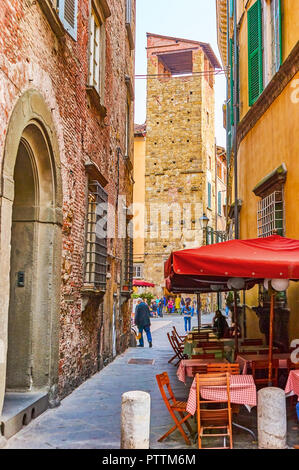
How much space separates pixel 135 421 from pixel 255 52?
897cm

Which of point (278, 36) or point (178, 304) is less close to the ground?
point (278, 36)

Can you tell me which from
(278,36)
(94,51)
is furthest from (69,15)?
(278,36)

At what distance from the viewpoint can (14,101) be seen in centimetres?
517

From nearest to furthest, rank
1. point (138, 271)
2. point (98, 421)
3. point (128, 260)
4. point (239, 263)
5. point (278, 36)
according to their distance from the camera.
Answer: point (239, 263), point (98, 421), point (278, 36), point (128, 260), point (138, 271)

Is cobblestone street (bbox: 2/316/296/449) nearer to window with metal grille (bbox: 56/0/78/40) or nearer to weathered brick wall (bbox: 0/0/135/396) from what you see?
weathered brick wall (bbox: 0/0/135/396)

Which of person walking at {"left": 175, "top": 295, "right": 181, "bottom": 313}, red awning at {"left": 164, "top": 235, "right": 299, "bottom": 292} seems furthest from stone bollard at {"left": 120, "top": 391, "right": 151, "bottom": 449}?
person walking at {"left": 175, "top": 295, "right": 181, "bottom": 313}

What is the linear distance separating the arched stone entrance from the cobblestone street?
1.85ft

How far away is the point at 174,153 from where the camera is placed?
1385 inches

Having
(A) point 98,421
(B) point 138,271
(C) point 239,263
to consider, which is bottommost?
(A) point 98,421

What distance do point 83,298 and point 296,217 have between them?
373 cm

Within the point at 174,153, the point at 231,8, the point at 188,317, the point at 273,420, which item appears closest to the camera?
the point at 273,420

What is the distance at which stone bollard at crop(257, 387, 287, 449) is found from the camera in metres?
4.82

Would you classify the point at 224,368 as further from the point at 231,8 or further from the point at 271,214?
the point at 231,8
